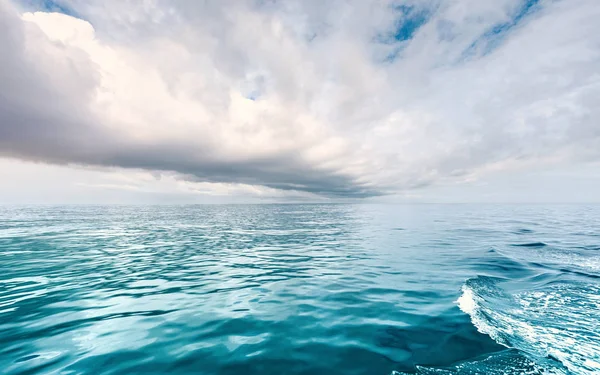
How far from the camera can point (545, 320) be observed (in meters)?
9.03

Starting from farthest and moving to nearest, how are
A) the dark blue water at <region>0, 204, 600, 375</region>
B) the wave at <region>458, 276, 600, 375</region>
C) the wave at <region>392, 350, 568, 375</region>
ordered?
the dark blue water at <region>0, 204, 600, 375</region>, the wave at <region>458, 276, 600, 375</region>, the wave at <region>392, 350, 568, 375</region>

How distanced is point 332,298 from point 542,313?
759 centimetres

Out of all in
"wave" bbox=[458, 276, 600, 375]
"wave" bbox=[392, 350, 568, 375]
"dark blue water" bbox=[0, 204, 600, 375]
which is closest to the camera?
"wave" bbox=[392, 350, 568, 375]

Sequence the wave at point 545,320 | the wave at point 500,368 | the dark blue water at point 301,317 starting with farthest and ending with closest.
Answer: the dark blue water at point 301,317 < the wave at point 545,320 < the wave at point 500,368

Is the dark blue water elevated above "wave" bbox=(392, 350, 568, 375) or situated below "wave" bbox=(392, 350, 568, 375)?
below

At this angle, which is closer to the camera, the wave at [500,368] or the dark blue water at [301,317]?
the wave at [500,368]

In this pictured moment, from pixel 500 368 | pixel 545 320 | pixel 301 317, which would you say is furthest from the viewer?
pixel 301 317

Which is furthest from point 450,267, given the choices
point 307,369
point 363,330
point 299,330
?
point 307,369

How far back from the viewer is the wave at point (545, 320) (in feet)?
22.4

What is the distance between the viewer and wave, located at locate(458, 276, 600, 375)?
22.4ft

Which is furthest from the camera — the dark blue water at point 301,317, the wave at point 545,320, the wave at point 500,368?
the dark blue water at point 301,317

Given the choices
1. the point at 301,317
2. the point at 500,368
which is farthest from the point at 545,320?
the point at 301,317

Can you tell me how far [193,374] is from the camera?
6609 mm

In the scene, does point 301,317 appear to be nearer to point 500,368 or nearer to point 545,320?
point 500,368
